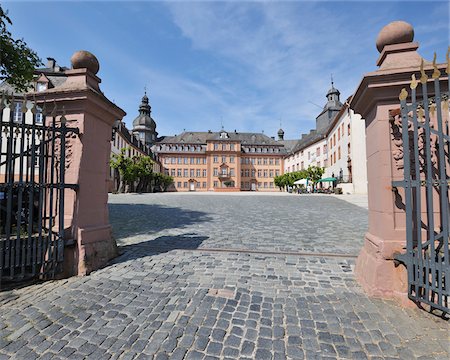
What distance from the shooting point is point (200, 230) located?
23.2ft

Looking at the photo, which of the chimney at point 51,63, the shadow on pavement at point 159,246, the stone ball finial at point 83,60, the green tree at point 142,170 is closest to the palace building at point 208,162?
the green tree at point 142,170

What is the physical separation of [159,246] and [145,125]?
63.1 m

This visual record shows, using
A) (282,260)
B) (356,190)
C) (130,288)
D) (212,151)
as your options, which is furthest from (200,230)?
(212,151)

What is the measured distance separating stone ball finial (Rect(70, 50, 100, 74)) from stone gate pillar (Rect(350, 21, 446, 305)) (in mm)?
3931

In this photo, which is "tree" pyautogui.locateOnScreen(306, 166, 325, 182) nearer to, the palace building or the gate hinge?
the palace building

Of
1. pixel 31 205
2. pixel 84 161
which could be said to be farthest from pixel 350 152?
pixel 31 205

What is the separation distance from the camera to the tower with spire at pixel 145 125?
62.9m

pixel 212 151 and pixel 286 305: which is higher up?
pixel 212 151

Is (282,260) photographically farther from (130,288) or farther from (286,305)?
(130,288)

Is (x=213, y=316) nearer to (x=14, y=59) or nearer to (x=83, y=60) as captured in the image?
(x=83, y=60)

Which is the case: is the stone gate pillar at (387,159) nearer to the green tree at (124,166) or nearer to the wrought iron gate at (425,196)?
the wrought iron gate at (425,196)

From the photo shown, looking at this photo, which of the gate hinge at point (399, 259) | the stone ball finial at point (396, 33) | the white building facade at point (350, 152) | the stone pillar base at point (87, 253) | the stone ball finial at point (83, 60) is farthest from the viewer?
the white building facade at point (350, 152)

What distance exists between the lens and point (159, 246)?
516cm

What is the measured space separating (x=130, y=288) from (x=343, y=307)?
8.12 ft
